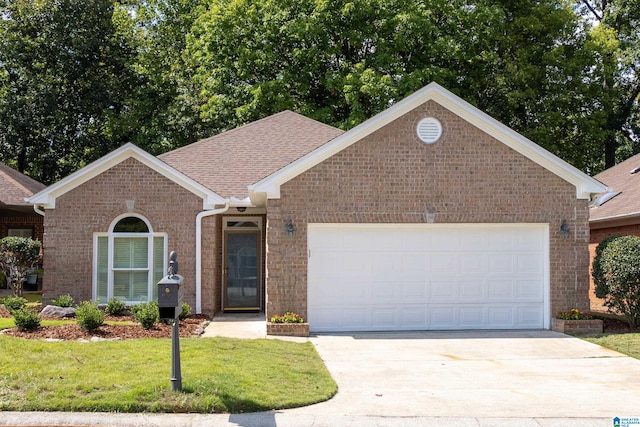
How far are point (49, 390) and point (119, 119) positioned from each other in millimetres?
24326

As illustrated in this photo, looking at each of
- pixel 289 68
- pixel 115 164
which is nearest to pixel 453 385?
pixel 115 164

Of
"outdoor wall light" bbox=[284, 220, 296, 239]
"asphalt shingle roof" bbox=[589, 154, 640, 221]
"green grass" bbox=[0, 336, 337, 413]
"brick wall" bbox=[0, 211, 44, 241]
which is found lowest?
"green grass" bbox=[0, 336, 337, 413]

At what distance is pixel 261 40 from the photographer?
89.0 feet

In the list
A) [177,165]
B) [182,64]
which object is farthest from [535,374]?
[182,64]

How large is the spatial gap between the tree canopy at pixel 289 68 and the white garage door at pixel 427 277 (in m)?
11.6

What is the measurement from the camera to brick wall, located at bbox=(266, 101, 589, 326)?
44.4 feet

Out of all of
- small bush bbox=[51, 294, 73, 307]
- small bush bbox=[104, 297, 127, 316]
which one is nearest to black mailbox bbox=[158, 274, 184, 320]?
small bush bbox=[104, 297, 127, 316]

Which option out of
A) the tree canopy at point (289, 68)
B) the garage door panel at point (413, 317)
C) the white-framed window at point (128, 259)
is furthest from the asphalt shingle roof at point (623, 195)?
the white-framed window at point (128, 259)

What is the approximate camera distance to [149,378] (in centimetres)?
803

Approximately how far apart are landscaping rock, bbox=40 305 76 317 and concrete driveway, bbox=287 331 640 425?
17.8 feet

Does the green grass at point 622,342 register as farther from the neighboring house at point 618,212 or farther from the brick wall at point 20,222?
the brick wall at point 20,222

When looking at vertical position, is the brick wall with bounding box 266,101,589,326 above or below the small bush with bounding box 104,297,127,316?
above

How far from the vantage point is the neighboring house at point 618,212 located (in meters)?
16.8

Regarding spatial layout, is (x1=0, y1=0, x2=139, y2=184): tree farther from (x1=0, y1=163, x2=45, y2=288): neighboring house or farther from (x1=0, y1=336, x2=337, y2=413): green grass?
(x1=0, y1=336, x2=337, y2=413): green grass
